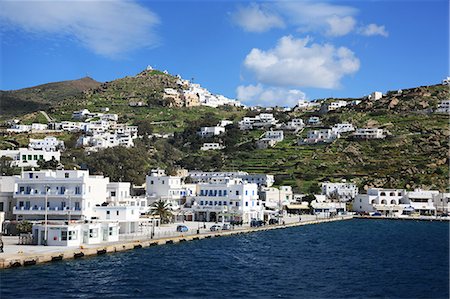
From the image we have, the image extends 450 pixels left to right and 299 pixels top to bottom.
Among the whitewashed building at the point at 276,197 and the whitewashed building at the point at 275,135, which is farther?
the whitewashed building at the point at 275,135

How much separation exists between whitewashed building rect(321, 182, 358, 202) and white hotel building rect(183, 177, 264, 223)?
35650mm

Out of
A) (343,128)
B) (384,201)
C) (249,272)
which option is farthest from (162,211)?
(343,128)

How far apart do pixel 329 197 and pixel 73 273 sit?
88.1m

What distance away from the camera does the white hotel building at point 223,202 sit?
89125 millimetres

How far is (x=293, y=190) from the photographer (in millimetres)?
126938

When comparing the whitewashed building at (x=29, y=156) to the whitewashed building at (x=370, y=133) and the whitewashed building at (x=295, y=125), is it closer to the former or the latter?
the whitewashed building at (x=370, y=133)

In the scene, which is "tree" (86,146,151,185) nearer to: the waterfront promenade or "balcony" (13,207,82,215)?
the waterfront promenade

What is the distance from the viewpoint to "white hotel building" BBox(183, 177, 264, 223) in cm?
8912

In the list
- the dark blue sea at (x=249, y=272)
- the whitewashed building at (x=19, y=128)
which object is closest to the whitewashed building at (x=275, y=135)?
the whitewashed building at (x=19, y=128)

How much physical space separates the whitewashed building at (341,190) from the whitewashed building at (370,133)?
130 feet

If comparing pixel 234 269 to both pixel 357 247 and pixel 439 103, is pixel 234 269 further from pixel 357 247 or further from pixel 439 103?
pixel 439 103

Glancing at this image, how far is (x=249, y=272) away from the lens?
46656mm

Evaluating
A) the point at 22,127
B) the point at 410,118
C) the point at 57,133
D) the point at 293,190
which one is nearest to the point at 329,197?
the point at 293,190

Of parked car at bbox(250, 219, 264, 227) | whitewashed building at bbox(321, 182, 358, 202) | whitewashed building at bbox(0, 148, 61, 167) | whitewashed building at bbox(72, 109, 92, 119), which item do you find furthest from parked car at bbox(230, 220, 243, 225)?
whitewashed building at bbox(72, 109, 92, 119)
